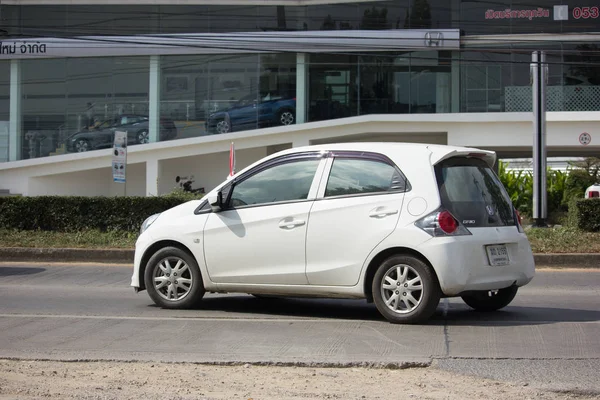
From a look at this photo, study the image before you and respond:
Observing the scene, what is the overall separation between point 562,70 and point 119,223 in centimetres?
2019

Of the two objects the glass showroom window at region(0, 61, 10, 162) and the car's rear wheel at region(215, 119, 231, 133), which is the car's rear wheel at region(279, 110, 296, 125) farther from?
the glass showroom window at region(0, 61, 10, 162)

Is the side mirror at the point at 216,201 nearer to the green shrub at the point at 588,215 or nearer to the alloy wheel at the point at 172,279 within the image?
the alloy wheel at the point at 172,279

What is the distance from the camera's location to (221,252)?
8766mm

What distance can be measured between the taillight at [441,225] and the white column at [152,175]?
2701cm

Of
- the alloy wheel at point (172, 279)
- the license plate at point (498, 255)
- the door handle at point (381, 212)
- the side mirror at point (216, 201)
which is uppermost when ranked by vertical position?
the side mirror at point (216, 201)

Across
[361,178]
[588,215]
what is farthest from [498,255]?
[588,215]

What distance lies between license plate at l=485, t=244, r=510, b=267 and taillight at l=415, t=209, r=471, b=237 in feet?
1.09

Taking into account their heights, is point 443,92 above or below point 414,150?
above

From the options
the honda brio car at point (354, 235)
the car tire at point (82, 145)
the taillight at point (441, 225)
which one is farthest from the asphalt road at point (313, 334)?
the car tire at point (82, 145)

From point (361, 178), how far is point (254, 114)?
2533cm

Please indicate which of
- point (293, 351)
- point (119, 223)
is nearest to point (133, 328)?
point (293, 351)

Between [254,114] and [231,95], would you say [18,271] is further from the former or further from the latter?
[254,114]

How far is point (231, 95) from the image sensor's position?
33125 millimetres

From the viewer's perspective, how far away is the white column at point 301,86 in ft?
109
